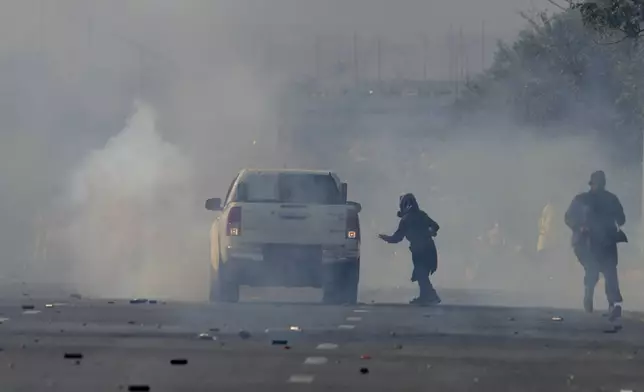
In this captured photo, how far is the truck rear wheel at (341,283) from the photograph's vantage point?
2427 cm

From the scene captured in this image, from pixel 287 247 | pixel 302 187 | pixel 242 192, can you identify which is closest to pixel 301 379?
pixel 287 247

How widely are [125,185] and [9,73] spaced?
21006 mm

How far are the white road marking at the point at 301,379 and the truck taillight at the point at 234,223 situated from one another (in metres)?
10.5

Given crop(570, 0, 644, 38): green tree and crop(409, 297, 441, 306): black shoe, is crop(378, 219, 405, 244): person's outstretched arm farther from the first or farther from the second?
crop(570, 0, 644, 38): green tree

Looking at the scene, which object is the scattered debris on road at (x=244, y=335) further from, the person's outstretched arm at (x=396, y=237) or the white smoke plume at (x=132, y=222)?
the white smoke plume at (x=132, y=222)

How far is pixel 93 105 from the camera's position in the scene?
56469mm

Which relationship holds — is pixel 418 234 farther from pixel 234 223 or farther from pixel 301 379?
pixel 301 379

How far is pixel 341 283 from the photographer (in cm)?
2439

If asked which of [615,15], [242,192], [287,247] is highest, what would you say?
[615,15]

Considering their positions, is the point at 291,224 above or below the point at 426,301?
above

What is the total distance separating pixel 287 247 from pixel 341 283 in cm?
84

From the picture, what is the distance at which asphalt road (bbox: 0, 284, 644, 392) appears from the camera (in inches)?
523

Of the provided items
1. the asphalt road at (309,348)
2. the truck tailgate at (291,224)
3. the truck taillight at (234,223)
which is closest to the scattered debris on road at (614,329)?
the asphalt road at (309,348)

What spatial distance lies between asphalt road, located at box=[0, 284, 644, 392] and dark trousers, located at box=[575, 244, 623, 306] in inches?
46.9
